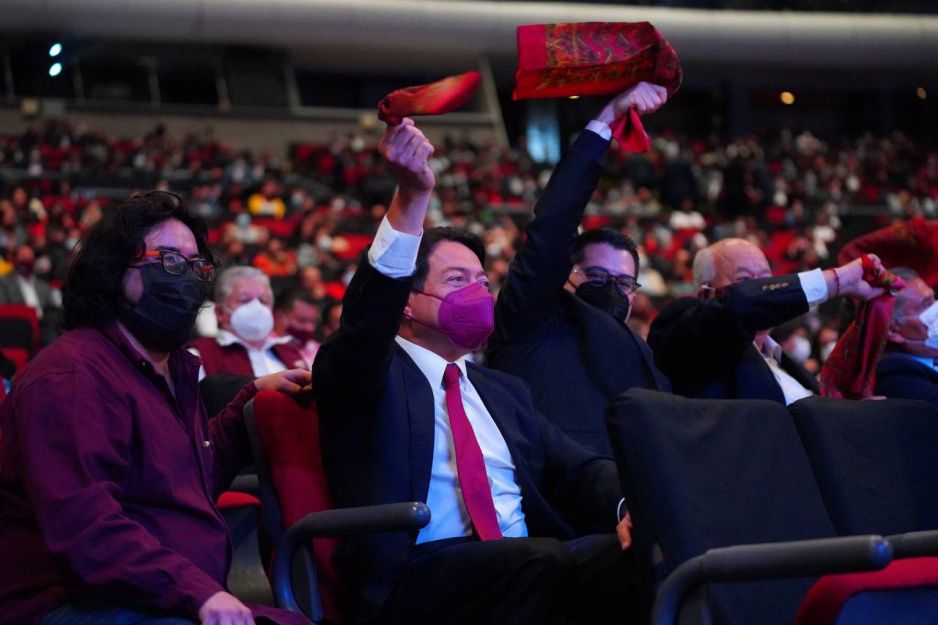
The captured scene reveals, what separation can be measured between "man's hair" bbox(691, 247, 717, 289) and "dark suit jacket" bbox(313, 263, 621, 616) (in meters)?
1.00

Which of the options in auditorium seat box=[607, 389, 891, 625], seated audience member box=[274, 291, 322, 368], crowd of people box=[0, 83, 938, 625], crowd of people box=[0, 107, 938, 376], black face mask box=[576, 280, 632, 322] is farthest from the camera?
crowd of people box=[0, 107, 938, 376]

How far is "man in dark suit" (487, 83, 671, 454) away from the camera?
325 cm

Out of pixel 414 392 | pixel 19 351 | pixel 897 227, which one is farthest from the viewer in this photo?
pixel 19 351

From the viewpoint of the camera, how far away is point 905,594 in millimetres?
2156

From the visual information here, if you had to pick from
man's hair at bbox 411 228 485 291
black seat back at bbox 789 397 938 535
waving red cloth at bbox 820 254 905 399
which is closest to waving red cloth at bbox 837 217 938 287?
waving red cloth at bbox 820 254 905 399

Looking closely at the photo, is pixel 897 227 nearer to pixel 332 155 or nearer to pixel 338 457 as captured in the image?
pixel 338 457

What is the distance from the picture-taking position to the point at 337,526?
2354 millimetres

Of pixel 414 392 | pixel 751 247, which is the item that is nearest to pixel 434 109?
pixel 414 392

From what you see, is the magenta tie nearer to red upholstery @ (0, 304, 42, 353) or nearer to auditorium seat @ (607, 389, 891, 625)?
auditorium seat @ (607, 389, 891, 625)

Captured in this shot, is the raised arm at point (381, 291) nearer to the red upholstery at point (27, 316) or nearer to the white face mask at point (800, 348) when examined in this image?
the red upholstery at point (27, 316)

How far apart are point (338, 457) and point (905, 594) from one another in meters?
1.13

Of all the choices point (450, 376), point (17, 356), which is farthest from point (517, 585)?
point (17, 356)

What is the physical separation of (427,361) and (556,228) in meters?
0.61

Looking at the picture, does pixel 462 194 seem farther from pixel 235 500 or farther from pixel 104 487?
pixel 104 487
